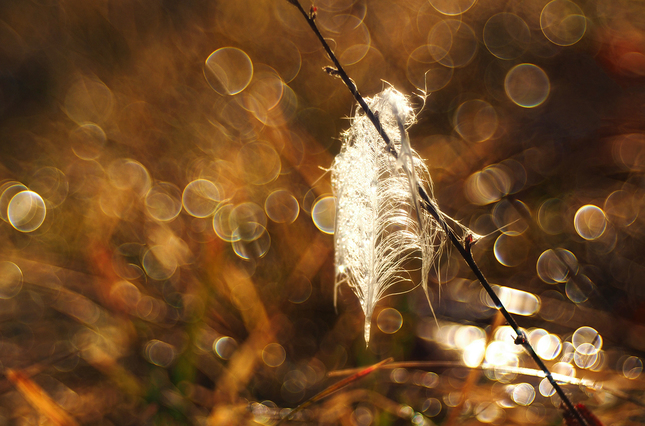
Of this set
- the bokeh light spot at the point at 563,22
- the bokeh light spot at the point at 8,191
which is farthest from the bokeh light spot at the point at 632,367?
the bokeh light spot at the point at 8,191

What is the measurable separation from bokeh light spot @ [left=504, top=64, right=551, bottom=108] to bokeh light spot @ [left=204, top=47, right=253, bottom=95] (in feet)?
6.32

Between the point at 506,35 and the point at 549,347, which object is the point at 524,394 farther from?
the point at 506,35

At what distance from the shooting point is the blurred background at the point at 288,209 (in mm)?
1400

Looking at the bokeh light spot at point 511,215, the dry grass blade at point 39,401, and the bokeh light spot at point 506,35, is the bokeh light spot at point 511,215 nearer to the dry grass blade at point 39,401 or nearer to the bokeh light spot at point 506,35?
the bokeh light spot at point 506,35

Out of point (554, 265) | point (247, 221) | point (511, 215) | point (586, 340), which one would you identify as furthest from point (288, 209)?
point (586, 340)

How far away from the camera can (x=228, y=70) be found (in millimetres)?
3234

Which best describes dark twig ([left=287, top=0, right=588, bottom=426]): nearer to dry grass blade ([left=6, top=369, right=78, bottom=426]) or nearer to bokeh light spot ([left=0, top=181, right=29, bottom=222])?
dry grass blade ([left=6, top=369, right=78, bottom=426])

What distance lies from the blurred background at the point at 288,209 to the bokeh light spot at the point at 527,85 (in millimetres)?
12

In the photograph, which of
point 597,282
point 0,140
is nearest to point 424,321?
point 597,282

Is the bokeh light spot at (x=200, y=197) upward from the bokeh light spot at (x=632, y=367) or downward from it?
upward

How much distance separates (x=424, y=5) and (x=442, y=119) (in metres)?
1.24

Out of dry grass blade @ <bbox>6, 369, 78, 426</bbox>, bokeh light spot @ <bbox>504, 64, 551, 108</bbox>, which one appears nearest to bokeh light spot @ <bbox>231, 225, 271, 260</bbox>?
dry grass blade @ <bbox>6, 369, 78, 426</bbox>

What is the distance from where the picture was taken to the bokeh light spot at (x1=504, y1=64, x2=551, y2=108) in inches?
100

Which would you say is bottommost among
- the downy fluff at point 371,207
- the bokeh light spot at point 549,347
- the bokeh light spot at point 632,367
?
the downy fluff at point 371,207
